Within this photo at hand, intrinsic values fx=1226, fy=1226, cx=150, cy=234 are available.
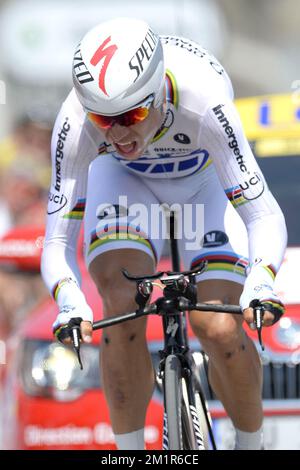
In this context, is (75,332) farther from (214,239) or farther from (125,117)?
(214,239)

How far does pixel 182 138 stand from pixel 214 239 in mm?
462

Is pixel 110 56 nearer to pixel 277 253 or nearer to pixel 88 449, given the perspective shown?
pixel 277 253

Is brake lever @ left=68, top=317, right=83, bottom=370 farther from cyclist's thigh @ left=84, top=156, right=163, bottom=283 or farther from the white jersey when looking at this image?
cyclist's thigh @ left=84, top=156, right=163, bottom=283

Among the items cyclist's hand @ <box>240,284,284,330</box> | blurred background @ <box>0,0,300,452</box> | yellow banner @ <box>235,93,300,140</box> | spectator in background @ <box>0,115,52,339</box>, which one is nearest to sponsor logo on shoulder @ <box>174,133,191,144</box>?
cyclist's hand @ <box>240,284,284,330</box>

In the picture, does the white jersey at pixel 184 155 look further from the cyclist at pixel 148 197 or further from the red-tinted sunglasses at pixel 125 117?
the red-tinted sunglasses at pixel 125 117

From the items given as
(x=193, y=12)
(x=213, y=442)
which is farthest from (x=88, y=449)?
(x=193, y=12)

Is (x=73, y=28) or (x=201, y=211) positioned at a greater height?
(x=73, y=28)

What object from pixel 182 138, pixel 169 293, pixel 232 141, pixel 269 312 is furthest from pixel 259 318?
pixel 182 138

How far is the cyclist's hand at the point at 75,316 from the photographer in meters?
4.47

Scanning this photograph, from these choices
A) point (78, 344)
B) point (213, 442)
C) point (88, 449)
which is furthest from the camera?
point (88, 449)

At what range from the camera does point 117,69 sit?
4.45 m

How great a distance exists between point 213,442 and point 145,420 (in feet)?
1.26

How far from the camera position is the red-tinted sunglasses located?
177 inches

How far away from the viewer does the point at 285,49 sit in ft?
43.7
